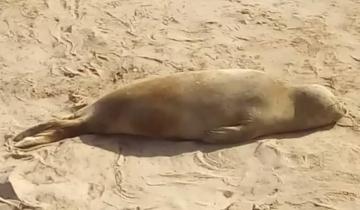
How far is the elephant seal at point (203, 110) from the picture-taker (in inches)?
199

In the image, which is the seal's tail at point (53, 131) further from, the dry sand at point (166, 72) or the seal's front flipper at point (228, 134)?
the seal's front flipper at point (228, 134)

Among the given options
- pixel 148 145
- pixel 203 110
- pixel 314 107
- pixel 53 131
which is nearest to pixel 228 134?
pixel 203 110

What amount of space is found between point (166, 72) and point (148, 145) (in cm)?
82

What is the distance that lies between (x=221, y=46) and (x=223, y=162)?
1363 mm

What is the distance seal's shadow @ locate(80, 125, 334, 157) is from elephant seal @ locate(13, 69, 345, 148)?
0.03 metres

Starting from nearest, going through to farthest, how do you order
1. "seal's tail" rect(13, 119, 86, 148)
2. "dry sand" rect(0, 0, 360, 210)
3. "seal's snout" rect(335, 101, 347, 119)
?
"dry sand" rect(0, 0, 360, 210) < "seal's tail" rect(13, 119, 86, 148) < "seal's snout" rect(335, 101, 347, 119)

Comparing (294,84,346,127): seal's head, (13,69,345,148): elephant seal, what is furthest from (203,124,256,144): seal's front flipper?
(294,84,346,127): seal's head

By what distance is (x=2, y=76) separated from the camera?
5.86m

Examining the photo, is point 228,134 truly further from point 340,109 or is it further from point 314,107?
point 340,109

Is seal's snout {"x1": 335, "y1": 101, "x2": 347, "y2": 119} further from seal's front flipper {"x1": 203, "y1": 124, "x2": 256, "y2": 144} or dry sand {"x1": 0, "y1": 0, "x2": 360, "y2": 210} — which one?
seal's front flipper {"x1": 203, "y1": 124, "x2": 256, "y2": 144}

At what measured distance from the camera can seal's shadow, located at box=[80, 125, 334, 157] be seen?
200 inches

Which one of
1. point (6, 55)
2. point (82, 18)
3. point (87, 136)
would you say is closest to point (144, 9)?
point (82, 18)

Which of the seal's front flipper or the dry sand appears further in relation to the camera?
the seal's front flipper

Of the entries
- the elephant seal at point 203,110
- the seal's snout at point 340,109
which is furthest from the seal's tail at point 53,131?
the seal's snout at point 340,109
